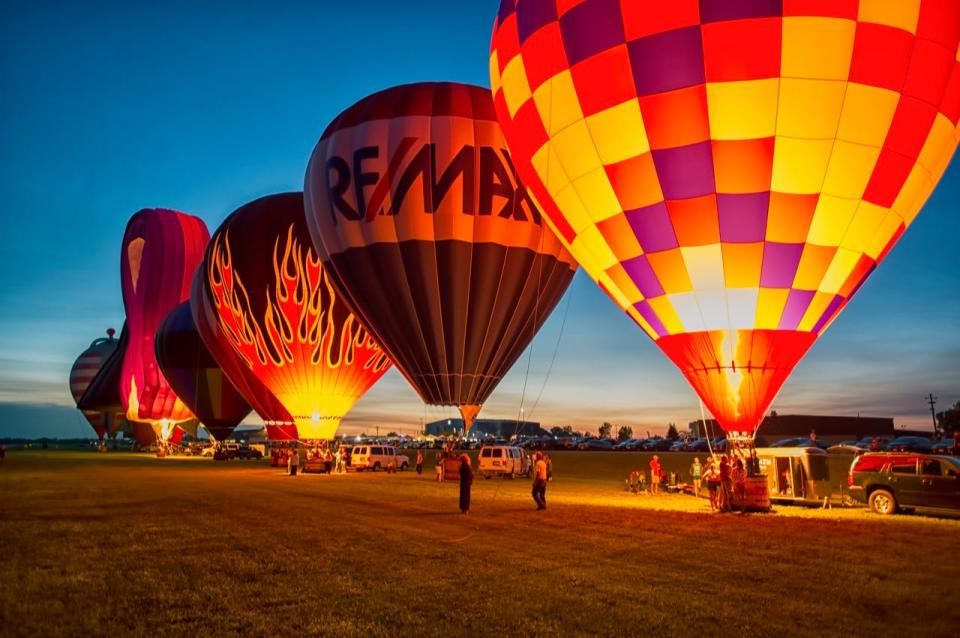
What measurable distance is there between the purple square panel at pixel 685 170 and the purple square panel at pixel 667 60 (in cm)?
110

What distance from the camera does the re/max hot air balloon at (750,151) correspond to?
11820mm

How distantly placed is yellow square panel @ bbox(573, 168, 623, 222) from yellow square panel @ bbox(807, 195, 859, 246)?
3.43 metres

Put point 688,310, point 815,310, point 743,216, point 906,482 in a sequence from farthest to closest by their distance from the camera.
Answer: point 906,482, point 688,310, point 815,310, point 743,216

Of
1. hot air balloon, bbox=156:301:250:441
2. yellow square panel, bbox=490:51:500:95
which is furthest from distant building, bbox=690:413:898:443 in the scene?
yellow square panel, bbox=490:51:500:95

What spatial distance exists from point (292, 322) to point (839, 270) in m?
21.3

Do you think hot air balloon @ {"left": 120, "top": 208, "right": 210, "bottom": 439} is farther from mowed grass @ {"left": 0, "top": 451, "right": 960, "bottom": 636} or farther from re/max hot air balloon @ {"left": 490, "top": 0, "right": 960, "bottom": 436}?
re/max hot air balloon @ {"left": 490, "top": 0, "right": 960, "bottom": 436}

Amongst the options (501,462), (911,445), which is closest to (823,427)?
(911,445)

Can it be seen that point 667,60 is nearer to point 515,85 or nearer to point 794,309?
point 515,85

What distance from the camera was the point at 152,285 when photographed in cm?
5331

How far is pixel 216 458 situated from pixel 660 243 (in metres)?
39.4

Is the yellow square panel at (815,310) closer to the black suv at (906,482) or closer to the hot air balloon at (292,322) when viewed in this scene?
the black suv at (906,482)

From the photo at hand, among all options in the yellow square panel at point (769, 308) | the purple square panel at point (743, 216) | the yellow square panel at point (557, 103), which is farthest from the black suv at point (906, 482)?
the yellow square panel at point (557, 103)

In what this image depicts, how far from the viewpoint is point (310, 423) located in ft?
94.1

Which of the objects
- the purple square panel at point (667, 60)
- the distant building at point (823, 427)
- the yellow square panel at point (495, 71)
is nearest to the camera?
the purple square panel at point (667, 60)
